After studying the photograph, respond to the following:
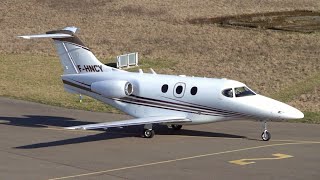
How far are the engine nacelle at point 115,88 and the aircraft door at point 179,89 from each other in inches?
73.7

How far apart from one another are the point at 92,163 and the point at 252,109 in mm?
6507

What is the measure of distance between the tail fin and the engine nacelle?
1.75 m

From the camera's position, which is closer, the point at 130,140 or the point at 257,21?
the point at 130,140

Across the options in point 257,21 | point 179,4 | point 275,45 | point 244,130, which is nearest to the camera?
point 244,130

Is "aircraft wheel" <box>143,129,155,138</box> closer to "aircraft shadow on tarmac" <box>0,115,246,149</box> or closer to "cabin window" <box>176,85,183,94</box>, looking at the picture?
"aircraft shadow on tarmac" <box>0,115,246,149</box>

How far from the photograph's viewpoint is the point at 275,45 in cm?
5338

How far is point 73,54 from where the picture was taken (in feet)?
97.7

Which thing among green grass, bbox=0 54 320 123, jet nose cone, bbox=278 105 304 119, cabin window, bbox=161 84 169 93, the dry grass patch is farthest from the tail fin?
jet nose cone, bbox=278 105 304 119

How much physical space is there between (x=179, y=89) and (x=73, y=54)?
560 centimetres

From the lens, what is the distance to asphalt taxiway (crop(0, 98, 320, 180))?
2061 cm

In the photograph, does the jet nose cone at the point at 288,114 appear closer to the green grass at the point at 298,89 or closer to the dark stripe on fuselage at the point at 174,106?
the dark stripe on fuselage at the point at 174,106

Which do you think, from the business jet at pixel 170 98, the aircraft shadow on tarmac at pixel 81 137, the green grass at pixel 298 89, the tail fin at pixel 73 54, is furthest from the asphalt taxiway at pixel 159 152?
the green grass at pixel 298 89

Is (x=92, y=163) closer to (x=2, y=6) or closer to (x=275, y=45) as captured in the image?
(x=275, y=45)

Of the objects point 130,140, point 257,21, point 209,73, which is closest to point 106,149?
point 130,140
